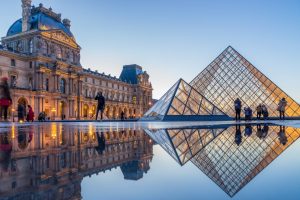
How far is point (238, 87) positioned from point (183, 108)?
1511cm

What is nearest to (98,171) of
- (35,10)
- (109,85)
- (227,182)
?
(227,182)

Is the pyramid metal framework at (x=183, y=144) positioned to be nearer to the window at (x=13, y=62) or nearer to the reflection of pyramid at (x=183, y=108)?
the reflection of pyramid at (x=183, y=108)

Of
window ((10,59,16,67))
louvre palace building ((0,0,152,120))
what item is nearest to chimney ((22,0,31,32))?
louvre palace building ((0,0,152,120))

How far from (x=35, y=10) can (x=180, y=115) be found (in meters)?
35.1

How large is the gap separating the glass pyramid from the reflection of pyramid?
10.9 m

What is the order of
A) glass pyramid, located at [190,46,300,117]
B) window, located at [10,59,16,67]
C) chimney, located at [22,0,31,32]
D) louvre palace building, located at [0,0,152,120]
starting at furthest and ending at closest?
1. chimney, located at [22,0,31,32]
2. louvre palace building, located at [0,0,152,120]
3. window, located at [10,59,16,67]
4. glass pyramid, located at [190,46,300,117]

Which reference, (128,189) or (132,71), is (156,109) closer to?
(128,189)

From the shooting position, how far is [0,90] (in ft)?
35.8

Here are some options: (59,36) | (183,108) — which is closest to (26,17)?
(59,36)

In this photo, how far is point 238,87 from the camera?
30.3 metres

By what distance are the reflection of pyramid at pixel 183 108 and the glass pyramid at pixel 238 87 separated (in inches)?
430

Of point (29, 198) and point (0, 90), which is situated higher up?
point (0, 90)

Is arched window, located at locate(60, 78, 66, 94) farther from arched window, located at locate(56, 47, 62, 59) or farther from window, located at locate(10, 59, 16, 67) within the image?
window, located at locate(10, 59, 16, 67)

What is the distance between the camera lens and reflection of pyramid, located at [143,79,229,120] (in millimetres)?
16875
